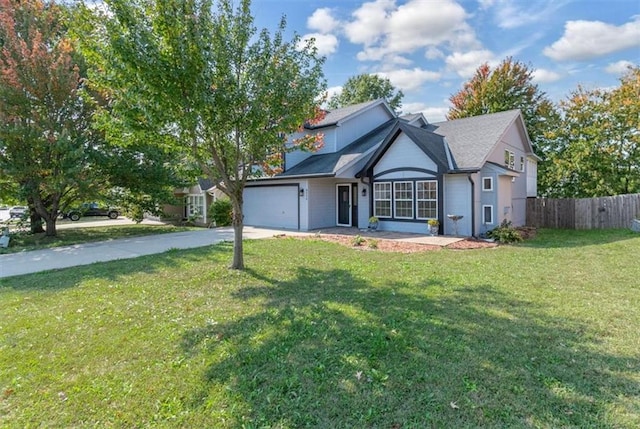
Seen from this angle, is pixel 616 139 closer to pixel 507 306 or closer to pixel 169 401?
pixel 507 306

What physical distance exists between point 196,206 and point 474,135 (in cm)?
1752

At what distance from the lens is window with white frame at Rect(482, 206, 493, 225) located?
13.4m

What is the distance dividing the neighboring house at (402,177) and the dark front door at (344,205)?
52mm

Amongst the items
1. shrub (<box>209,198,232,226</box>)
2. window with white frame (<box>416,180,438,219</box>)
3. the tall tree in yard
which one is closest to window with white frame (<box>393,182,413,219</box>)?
window with white frame (<box>416,180,438,219</box>)

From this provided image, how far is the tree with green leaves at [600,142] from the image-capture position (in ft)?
64.8

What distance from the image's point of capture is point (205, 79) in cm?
634

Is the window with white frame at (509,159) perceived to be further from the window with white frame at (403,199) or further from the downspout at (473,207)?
the window with white frame at (403,199)

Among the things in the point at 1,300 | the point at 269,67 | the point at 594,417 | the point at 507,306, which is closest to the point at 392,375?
the point at 594,417

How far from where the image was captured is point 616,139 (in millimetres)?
20297

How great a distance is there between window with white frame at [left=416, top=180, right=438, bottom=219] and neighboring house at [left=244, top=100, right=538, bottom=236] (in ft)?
0.14

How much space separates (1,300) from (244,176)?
5059 millimetres

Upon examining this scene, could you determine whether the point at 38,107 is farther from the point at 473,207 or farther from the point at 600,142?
the point at 600,142

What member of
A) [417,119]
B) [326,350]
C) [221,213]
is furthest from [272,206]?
[326,350]

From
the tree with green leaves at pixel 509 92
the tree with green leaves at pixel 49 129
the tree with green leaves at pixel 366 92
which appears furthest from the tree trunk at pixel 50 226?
the tree with green leaves at pixel 509 92
